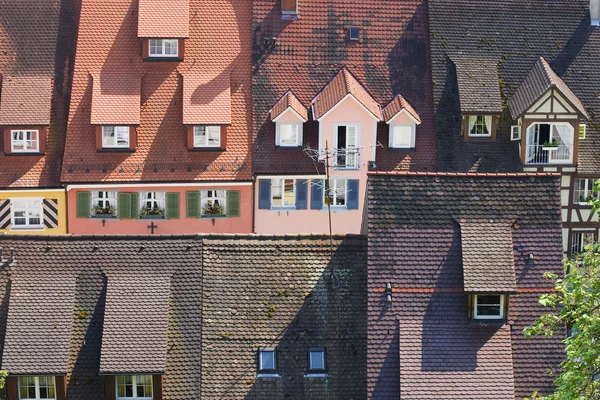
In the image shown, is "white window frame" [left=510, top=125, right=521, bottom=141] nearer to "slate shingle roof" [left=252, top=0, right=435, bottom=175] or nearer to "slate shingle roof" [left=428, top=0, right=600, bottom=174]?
"slate shingle roof" [left=428, top=0, right=600, bottom=174]

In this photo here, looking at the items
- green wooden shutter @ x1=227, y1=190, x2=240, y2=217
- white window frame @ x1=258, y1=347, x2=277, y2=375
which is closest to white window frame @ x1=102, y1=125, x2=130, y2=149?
green wooden shutter @ x1=227, y1=190, x2=240, y2=217

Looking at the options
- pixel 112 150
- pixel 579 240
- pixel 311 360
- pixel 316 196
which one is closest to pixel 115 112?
pixel 112 150

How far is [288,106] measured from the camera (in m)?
54.6

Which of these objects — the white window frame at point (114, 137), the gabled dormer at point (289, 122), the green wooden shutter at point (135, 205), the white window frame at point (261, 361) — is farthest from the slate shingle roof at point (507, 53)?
the white window frame at point (261, 361)

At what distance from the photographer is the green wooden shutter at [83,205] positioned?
2126 inches

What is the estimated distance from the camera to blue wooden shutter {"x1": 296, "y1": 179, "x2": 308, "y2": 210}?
5478cm

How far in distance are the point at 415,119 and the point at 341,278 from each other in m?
17.0

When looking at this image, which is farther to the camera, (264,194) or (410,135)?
(410,135)

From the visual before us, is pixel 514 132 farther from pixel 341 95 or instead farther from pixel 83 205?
pixel 83 205

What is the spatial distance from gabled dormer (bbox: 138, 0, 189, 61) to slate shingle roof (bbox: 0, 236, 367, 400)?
17.0 metres

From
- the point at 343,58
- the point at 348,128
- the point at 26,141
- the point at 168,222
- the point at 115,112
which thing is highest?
the point at 343,58

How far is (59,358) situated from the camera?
37.7 m

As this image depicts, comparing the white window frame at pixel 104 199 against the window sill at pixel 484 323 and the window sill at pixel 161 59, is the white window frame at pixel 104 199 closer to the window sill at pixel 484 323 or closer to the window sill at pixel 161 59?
the window sill at pixel 161 59

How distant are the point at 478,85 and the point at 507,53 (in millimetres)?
2269
